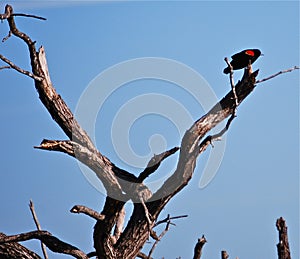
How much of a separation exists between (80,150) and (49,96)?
1.78 feet

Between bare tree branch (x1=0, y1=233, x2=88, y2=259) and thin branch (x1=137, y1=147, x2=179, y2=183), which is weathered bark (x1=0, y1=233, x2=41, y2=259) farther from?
thin branch (x1=137, y1=147, x2=179, y2=183)

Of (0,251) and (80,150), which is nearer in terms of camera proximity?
(80,150)

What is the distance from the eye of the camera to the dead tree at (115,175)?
654 centimetres

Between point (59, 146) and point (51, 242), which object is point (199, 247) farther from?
point (59, 146)

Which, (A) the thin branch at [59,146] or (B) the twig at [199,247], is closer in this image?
(A) the thin branch at [59,146]

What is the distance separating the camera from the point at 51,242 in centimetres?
684

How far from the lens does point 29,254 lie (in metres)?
7.00

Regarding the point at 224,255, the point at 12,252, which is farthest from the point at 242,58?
the point at 12,252

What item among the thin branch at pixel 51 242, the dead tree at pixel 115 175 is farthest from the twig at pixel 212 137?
the thin branch at pixel 51 242

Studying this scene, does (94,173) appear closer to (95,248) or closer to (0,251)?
(95,248)

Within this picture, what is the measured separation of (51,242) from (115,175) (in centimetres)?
83

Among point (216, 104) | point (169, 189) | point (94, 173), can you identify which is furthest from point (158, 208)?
point (216, 104)

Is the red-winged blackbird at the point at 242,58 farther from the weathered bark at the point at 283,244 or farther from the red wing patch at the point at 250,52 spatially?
the weathered bark at the point at 283,244

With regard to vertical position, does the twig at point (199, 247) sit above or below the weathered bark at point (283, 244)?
above
